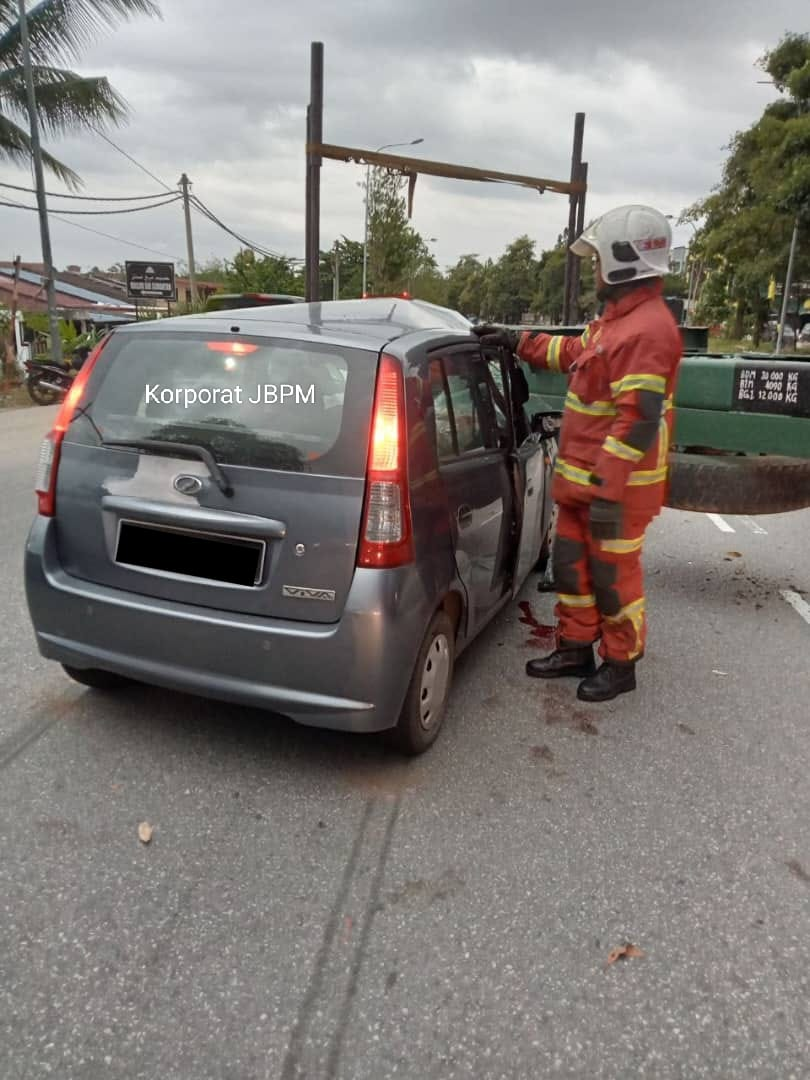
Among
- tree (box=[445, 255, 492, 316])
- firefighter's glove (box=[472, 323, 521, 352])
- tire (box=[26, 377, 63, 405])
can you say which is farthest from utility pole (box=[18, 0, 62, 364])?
tree (box=[445, 255, 492, 316])

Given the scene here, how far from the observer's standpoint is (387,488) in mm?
2846

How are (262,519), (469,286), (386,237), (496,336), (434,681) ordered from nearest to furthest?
(262,519) < (434,681) < (496,336) < (386,237) < (469,286)

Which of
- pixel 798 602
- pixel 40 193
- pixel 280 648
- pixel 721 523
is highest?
pixel 40 193

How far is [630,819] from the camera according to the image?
9.85 feet

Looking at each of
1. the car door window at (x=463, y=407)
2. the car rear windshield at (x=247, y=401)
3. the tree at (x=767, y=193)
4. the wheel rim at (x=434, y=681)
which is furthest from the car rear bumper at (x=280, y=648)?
the tree at (x=767, y=193)

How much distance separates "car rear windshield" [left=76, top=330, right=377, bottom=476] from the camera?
9.52ft

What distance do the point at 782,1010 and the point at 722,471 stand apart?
3.50 metres

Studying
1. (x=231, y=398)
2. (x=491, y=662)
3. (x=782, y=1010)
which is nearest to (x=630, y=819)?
(x=782, y=1010)

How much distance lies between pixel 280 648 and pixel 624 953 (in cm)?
136

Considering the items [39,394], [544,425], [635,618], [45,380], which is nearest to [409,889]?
[635,618]

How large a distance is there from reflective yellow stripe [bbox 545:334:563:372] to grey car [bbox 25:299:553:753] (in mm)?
927

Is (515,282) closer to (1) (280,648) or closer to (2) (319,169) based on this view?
(2) (319,169)

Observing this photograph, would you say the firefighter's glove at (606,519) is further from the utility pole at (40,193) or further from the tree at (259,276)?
the tree at (259,276)

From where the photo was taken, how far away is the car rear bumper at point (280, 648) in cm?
284
